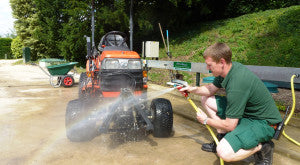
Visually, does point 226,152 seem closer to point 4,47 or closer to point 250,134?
point 250,134

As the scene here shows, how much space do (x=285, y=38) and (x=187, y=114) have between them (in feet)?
25.9

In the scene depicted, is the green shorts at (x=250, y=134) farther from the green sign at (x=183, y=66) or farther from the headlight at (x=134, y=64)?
the green sign at (x=183, y=66)

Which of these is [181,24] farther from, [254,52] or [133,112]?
[133,112]

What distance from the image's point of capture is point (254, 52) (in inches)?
392

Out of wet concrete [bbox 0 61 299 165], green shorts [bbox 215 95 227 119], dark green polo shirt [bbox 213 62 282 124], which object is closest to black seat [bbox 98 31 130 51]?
wet concrete [bbox 0 61 299 165]

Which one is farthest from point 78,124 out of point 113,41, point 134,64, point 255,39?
point 255,39

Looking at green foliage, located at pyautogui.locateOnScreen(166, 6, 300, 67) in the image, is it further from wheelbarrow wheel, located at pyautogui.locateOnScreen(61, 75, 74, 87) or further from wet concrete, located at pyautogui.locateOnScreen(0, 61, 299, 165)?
wet concrete, located at pyautogui.locateOnScreen(0, 61, 299, 165)

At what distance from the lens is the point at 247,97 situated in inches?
84.6

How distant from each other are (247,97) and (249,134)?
0.38 meters

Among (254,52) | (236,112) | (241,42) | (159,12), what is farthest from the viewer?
(159,12)

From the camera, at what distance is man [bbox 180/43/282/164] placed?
216 centimetres

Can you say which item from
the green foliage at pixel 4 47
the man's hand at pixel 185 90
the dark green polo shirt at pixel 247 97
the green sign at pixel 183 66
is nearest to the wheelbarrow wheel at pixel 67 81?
the green sign at pixel 183 66

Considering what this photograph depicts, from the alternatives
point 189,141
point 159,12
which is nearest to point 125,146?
point 189,141

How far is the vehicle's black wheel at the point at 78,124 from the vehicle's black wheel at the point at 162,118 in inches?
38.5
